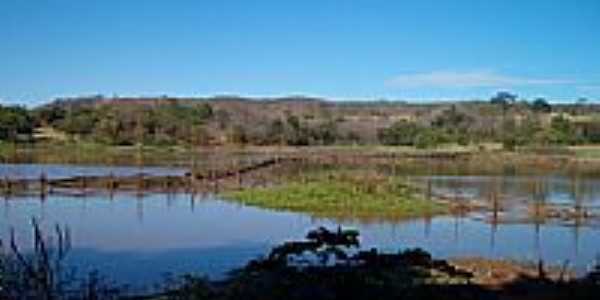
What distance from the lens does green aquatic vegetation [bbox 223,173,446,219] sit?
111 ft

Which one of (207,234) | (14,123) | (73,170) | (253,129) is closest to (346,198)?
(207,234)

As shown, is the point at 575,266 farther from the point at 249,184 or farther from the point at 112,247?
the point at 249,184

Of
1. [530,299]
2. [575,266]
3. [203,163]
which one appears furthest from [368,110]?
[530,299]

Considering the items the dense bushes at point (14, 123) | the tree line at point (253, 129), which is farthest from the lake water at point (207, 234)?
the tree line at point (253, 129)

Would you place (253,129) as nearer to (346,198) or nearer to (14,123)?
(14,123)

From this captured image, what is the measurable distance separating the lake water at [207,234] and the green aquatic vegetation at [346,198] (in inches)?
50.7

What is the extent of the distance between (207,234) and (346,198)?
10.3m

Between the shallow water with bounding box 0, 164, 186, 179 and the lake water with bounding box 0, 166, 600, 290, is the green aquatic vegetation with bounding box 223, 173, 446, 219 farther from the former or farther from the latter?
the shallow water with bounding box 0, 164, 186, 179

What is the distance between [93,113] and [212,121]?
15.0 meters

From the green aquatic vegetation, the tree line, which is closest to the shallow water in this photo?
the green aquatic vegetation

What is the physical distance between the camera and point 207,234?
27.2 metres

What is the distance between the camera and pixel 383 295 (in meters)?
7.18

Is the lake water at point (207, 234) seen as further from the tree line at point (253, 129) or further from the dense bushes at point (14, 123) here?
the tree line at point (253, 129)

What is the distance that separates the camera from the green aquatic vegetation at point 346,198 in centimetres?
3378
